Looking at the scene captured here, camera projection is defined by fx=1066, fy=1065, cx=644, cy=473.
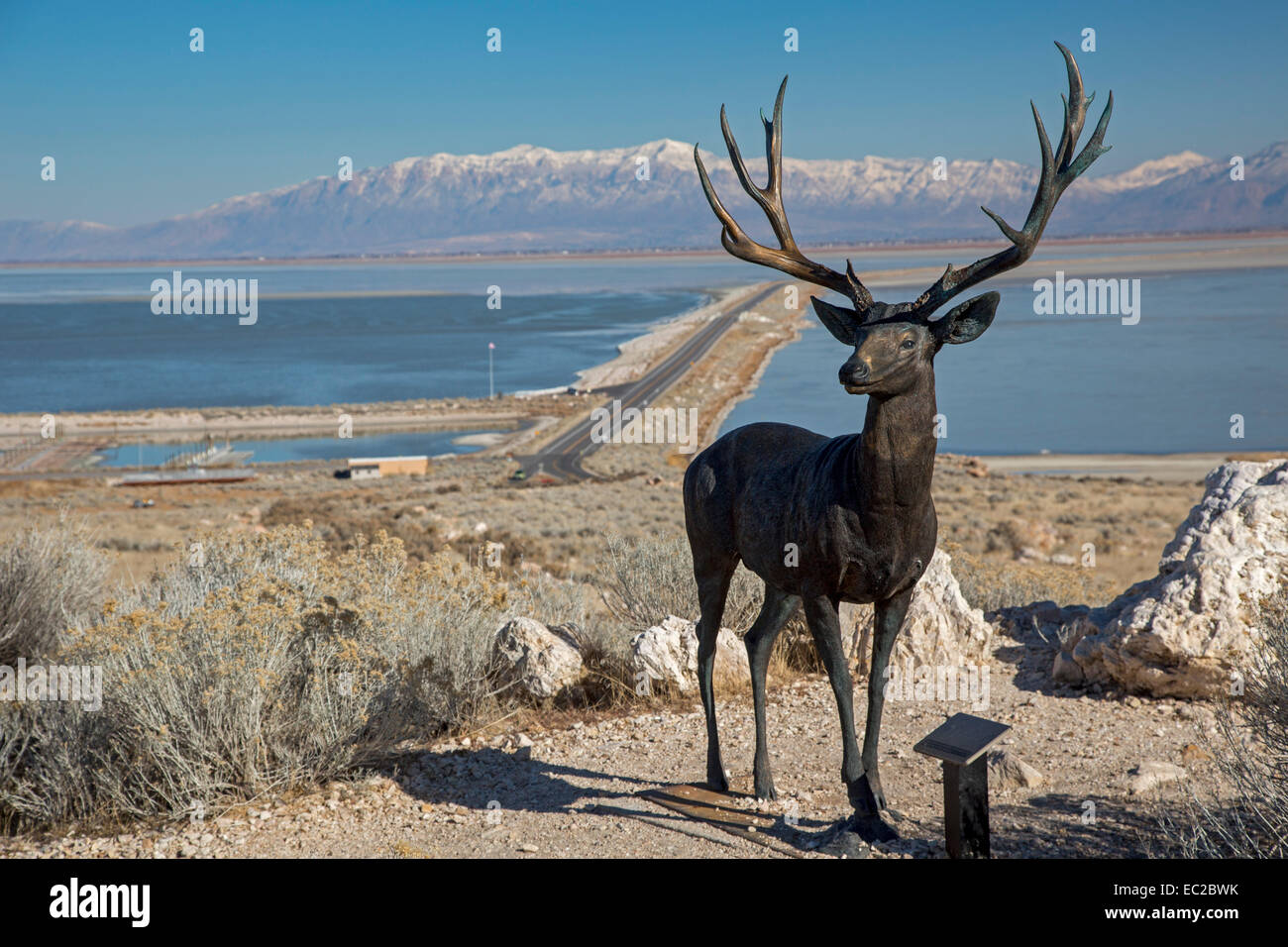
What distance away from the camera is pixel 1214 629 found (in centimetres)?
725

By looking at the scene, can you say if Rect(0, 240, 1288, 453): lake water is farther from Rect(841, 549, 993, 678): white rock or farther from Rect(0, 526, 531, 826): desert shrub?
Rect(0, 526, 531, 826): desert shrub

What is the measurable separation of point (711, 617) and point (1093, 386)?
66.0 metres

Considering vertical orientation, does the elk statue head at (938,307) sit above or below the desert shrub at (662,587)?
above

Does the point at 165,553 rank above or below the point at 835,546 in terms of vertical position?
below

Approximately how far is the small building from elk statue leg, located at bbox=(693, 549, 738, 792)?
40974 millimetres

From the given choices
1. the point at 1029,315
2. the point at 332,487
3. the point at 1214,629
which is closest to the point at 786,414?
the point at 332,487

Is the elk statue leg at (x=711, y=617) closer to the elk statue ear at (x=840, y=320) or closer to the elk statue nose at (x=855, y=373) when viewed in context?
the elk statue ear at (x=840, y=320)

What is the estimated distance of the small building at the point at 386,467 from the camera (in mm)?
45875

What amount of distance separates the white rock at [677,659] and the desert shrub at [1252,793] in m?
3.20

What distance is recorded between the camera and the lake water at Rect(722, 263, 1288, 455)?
49.1m

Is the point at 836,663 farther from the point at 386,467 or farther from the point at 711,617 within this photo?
the point at 386,467

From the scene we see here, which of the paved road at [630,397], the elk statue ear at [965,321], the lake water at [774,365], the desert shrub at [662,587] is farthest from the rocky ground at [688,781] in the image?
the paved road at [630,397]

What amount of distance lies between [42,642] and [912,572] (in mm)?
7310

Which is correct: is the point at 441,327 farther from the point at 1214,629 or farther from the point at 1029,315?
the point at 1214,629
